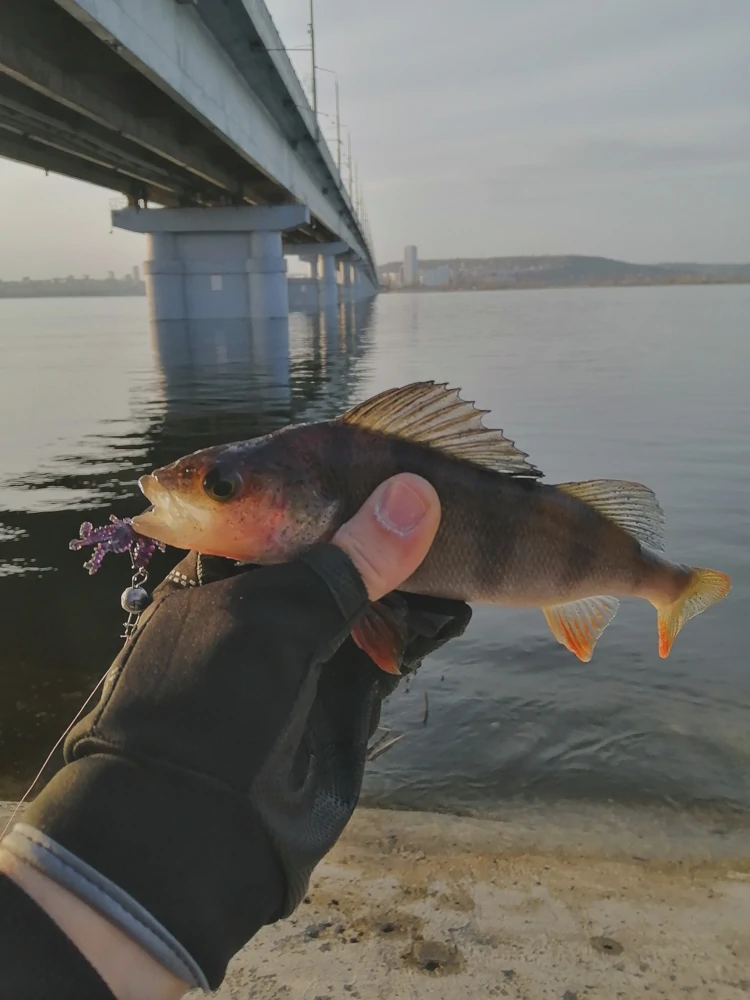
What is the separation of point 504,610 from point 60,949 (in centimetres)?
697

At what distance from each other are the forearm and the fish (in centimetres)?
127

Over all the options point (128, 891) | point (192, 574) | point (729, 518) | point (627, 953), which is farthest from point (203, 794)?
point (729, 518)

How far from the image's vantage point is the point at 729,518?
10766 millimetres

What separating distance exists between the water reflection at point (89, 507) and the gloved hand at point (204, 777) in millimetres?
4040

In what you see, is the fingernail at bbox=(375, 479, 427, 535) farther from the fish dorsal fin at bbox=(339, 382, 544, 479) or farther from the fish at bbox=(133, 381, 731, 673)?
the fish dorsal fin at bbox=(339, 382, 544, 479)

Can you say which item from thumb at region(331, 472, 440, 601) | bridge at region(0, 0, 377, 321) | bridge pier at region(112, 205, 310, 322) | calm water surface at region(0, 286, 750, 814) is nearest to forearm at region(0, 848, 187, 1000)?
thumb at region(331, 472, 440, 601)

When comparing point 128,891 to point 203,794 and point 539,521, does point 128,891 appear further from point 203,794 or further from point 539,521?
point 539,521

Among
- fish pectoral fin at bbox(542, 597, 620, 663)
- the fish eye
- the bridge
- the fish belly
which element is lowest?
fish pectoral fin at bbox(542, 597, 620, 663)

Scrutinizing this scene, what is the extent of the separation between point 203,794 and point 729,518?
411 inches

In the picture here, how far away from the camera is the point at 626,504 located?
3.33 meters

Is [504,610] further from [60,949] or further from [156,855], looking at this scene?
[60,949]

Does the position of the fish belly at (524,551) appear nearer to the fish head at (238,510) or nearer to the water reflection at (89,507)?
the fish head at (238,510)

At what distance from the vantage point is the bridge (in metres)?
18.4

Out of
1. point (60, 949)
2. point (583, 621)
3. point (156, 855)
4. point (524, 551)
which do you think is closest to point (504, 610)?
point (583, 621)
